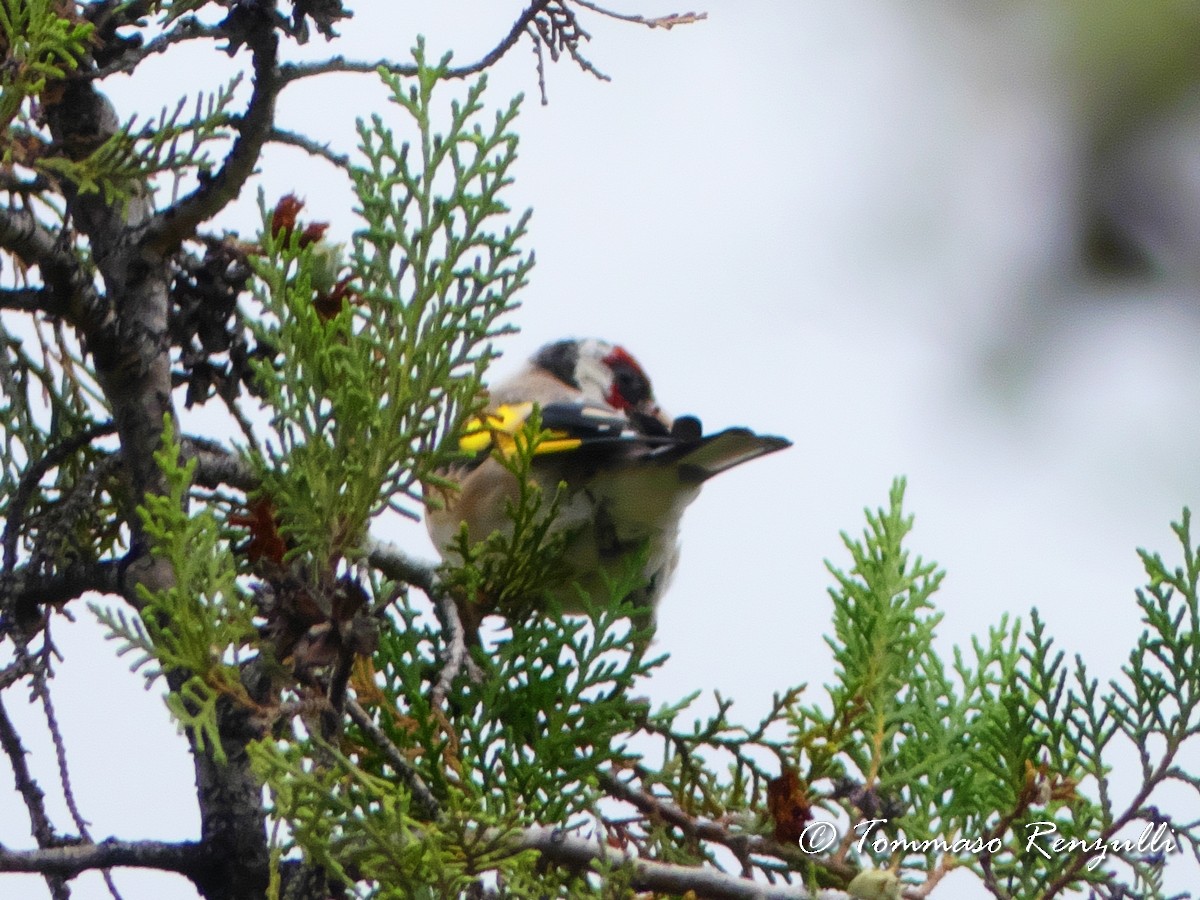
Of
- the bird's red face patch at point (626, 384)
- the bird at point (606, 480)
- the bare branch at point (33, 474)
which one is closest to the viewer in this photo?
the bare branch at point (33, 474)

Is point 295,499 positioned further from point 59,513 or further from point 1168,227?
point 1168,227

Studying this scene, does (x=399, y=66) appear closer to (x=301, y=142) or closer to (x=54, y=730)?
(x=301, y=142)

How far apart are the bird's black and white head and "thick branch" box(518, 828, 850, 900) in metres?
2.01

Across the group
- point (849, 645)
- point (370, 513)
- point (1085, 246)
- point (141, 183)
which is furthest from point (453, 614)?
point (1085, 246)

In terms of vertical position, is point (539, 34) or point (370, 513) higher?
point (539, 34)

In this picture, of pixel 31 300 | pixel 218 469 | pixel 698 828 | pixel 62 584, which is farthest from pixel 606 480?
pixel 31 300

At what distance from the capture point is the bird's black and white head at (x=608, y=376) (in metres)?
3.90

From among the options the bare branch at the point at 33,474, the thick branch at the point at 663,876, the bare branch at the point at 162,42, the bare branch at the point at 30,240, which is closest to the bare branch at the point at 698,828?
the thick branch at the point at 663,876

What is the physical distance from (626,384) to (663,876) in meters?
2.13

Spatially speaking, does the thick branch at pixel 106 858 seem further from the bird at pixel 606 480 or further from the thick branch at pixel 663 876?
the bird at pixel 606 480

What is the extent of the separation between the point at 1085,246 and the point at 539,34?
1643 mm

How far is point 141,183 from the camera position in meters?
2.44

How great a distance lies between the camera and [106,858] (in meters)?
2.05

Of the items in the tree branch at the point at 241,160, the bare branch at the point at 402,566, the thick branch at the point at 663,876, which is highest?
the tree branch at the point at 241,160
